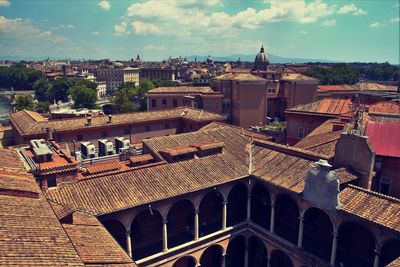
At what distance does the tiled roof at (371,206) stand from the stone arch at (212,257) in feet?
45.0

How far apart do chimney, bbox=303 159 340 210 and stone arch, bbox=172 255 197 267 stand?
38.7 ft

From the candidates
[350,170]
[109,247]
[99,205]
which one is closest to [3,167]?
[99,205]

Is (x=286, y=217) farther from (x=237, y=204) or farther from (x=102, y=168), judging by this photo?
(x=102, y=168)

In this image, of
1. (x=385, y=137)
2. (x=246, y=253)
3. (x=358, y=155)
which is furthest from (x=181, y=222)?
(x=385, y=137)

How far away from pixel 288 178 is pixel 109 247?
619 inches

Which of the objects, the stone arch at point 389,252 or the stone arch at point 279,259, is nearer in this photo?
the stone arch at point 389,252

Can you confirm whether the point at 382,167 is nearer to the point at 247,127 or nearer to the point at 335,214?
the point at 335,214

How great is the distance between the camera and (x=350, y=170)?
2559 cm

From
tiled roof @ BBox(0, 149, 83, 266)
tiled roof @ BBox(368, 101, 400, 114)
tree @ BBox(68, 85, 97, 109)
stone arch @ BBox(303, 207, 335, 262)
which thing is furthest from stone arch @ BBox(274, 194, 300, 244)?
tree @ BBox(68, 85, 97, 109)

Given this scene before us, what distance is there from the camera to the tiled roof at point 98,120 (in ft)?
134

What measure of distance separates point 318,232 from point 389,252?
5.79 m

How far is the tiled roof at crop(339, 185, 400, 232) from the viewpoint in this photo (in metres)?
20.1

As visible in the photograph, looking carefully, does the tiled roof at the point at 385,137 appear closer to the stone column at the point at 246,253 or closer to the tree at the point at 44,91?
the stone column at the point at 246,253

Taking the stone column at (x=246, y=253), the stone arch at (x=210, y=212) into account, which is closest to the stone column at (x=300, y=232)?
the stone column at (x=246, y=253)
